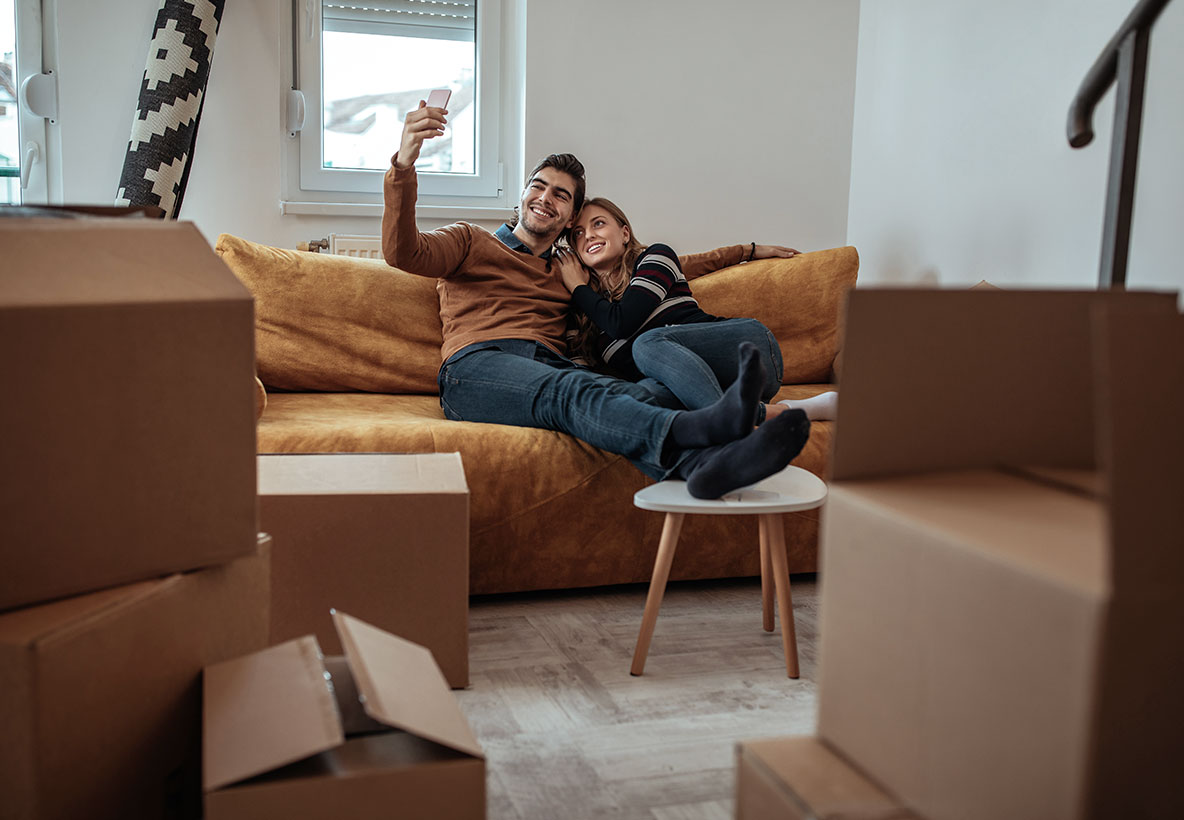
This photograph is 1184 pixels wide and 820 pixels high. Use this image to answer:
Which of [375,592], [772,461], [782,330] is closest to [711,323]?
[782,330]

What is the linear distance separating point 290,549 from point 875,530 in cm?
98

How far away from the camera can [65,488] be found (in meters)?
0.94

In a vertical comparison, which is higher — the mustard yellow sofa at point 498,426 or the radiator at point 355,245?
the radiator at point 355,245

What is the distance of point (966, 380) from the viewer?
0.83 meters

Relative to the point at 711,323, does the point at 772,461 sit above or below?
below

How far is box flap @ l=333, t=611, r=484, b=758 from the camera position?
3.02 ft

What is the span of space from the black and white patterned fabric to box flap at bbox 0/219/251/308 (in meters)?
1.63

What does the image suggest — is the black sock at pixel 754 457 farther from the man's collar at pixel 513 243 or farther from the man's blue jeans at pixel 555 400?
the man's collar at pixel 513 243

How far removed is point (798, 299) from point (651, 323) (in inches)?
21.6

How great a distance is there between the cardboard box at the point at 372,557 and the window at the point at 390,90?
1760mm

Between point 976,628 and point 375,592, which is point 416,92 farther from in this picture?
point 976,628

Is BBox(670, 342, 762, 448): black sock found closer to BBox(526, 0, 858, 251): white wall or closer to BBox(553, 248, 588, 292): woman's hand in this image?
BBox(553, 248, 588, 292): woman's hand

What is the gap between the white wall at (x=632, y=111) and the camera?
2.80 m

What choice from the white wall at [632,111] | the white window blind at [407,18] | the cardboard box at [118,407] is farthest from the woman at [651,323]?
the cardboard box at [118,407]
